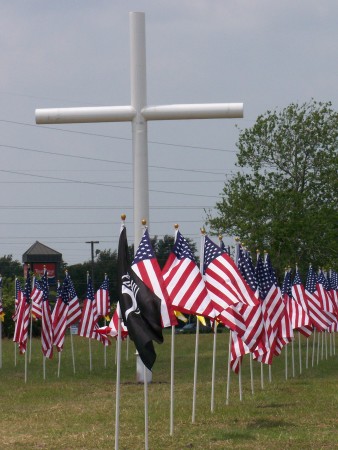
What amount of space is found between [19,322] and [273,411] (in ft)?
47.3

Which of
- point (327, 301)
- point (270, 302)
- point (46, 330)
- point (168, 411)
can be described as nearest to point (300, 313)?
point (327, 301)

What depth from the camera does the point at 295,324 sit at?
29.8 metres

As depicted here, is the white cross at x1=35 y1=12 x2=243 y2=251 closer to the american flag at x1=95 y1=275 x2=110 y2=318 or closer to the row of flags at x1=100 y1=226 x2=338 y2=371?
the row of flags at x1=100 y1=226 x2=338 y2=371

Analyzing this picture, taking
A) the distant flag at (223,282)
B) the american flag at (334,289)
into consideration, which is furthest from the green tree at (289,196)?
the distant flag at (223,282)

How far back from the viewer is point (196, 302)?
16.9 metres

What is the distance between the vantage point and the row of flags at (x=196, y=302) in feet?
47.6

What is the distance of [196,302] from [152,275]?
2.13 meters

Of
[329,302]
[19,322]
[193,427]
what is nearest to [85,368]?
[19,322]

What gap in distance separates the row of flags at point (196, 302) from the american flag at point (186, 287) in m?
0.01

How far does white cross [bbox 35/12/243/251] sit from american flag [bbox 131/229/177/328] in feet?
35.3

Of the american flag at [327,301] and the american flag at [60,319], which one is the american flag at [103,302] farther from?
the american flag at [327,301]

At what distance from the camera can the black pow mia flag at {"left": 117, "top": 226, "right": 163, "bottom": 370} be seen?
14.3m

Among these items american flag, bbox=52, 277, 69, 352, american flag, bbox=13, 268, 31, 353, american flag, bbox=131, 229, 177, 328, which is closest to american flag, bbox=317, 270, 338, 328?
american flag, bbox=52, 277, 69, 352

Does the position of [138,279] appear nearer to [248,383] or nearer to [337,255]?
[248,383]
